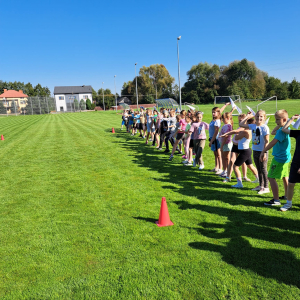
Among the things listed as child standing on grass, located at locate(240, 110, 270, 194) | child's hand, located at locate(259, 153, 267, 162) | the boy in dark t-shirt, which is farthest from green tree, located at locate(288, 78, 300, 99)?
the boy in dark t-shirt

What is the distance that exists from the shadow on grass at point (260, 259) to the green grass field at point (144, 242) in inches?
0.5

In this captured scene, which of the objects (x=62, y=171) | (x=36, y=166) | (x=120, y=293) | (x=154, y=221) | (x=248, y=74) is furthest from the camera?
(x=248, y=74)

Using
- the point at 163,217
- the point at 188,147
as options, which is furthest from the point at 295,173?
the point at 188,147

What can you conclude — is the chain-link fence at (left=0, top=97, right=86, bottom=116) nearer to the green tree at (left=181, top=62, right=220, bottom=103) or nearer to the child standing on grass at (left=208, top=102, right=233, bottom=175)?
the green tree at (left=181, top=62, right=220, bottom=103)

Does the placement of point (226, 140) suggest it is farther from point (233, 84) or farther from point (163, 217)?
point (233, 84)

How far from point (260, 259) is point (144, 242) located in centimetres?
157

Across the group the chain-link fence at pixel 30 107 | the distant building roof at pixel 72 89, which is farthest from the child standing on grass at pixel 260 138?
the distant building roof at pixel 72 89

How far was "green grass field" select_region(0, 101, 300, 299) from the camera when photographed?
2811 mm

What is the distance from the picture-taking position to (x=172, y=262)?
3.21m

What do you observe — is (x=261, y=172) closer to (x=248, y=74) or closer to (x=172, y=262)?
(x=172, y=262)

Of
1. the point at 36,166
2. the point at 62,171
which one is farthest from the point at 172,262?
the point at 36,166

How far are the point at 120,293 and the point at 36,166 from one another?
24.3ft

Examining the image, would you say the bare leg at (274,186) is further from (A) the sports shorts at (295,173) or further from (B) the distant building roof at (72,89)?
(B) the distant building roof at (72,89)

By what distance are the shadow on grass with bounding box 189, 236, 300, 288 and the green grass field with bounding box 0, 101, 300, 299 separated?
0.01 metres
